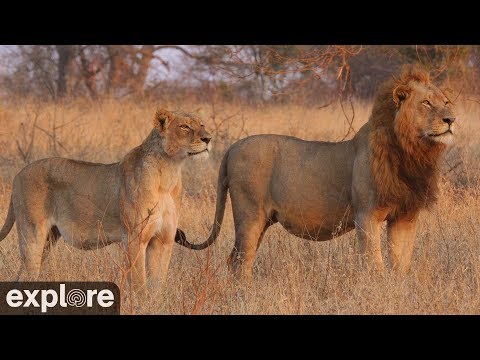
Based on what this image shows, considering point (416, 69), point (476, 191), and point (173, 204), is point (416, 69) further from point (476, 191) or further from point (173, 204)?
point (476, 191)

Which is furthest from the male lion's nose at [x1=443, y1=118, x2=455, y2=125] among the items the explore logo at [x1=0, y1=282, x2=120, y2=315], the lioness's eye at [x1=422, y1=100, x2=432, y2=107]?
the explore logo at [x1=0, y1=282, x2=120, y2=315]

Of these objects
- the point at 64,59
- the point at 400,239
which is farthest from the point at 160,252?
the point at 64,59

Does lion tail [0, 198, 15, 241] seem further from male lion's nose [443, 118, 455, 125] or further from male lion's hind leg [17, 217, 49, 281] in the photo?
male lion's nose [443, 118, 455, 125]

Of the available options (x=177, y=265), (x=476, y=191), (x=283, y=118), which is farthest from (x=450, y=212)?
(x=283, y=118)

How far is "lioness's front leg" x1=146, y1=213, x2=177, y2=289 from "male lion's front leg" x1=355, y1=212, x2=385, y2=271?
1.18 m

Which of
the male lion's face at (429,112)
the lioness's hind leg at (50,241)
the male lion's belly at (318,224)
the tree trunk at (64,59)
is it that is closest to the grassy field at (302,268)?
the lioness's hind leg at (50,241)

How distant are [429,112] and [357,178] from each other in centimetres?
63

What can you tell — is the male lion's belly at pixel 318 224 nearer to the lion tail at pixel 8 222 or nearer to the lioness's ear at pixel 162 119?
the lioness's ear at pixel 162 119

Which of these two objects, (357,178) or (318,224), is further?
(318,224)

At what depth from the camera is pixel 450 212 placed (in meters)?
7.64

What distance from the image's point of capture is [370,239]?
5910 millimetres

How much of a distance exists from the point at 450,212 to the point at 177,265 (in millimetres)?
2419

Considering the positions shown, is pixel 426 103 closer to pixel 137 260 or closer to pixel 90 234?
pixel 137 260

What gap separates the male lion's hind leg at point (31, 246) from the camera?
6.13 metres
